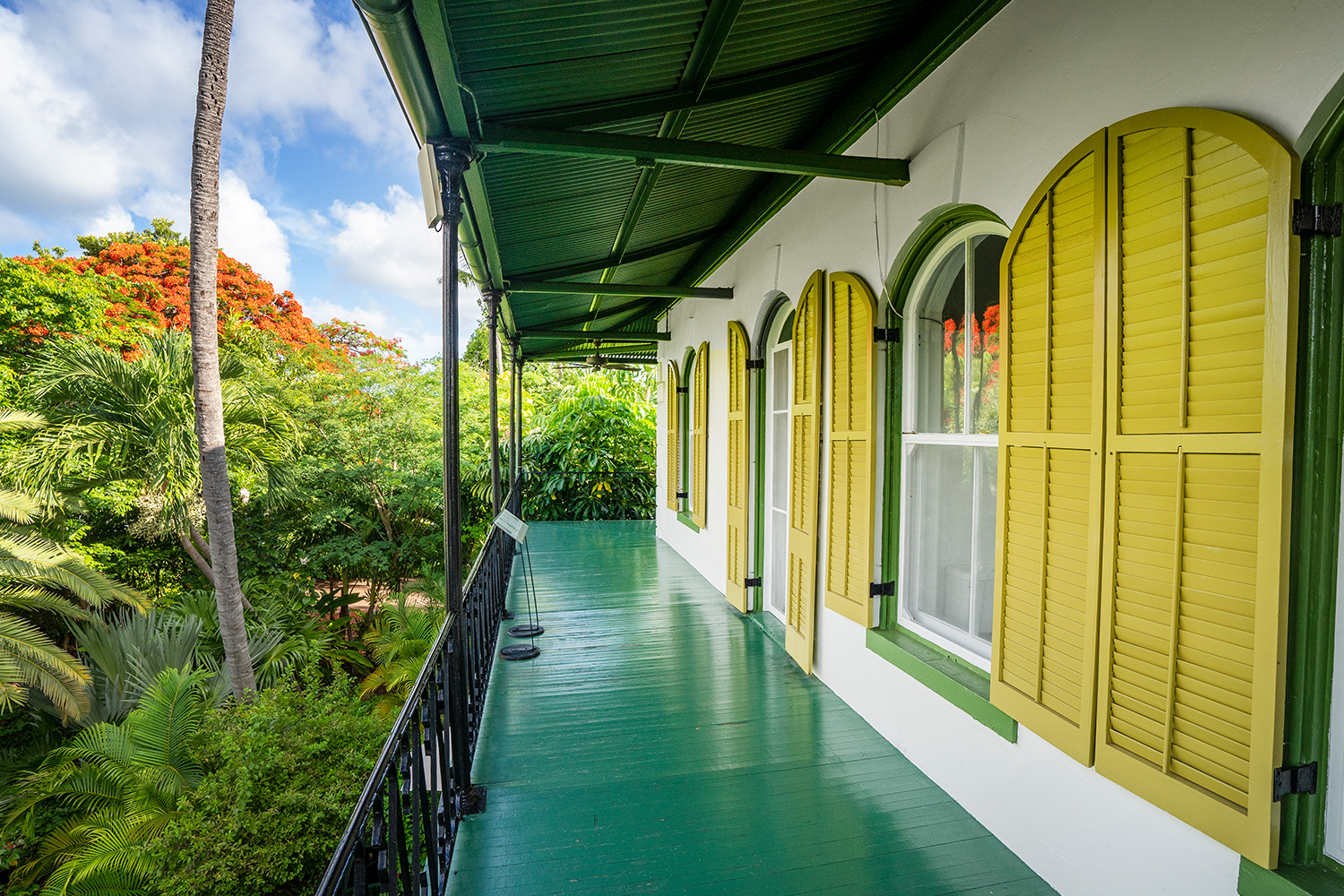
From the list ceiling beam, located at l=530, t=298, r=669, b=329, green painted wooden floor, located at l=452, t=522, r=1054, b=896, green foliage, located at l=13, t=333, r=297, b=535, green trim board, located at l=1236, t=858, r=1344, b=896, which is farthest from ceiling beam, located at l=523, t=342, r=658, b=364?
green trim board, located at l=1236, t=858, r=1344, b=896

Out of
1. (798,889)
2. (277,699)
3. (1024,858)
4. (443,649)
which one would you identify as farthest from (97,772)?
(1024,858)

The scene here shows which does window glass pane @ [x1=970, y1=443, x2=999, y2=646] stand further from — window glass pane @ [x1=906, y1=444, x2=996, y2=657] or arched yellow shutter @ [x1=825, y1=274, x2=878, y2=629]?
arched yellow shutter @ [x1=825, y1=274, x2=878, y2=629]

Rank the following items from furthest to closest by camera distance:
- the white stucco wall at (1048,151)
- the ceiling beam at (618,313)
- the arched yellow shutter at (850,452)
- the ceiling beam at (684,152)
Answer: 1. the ceiling beam at (618,313)
2. the arched yellow shutter at (850,452)
3. the ceiling beam at (684,152)
4. the white stucco wall at (1048,151)

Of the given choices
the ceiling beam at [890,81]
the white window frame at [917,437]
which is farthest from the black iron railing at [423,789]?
the ceiling beam at [890,81]

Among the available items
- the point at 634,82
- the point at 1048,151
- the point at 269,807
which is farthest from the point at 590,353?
the point at 1048,151

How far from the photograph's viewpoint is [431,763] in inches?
79.7

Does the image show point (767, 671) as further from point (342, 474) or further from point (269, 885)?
point (342, 474)

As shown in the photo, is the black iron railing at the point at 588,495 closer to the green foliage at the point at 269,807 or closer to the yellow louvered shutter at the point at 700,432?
the yellow louvered shutter at the point at 700,432

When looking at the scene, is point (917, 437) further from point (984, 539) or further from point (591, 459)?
point (591, 459)

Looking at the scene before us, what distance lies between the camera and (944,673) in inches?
100

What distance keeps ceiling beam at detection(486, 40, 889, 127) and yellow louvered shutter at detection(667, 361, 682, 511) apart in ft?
16.9

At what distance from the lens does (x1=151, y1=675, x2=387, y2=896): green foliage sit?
85.4 inches

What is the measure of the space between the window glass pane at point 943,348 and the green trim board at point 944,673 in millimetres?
964

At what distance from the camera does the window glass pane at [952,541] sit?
2541 millimetres
